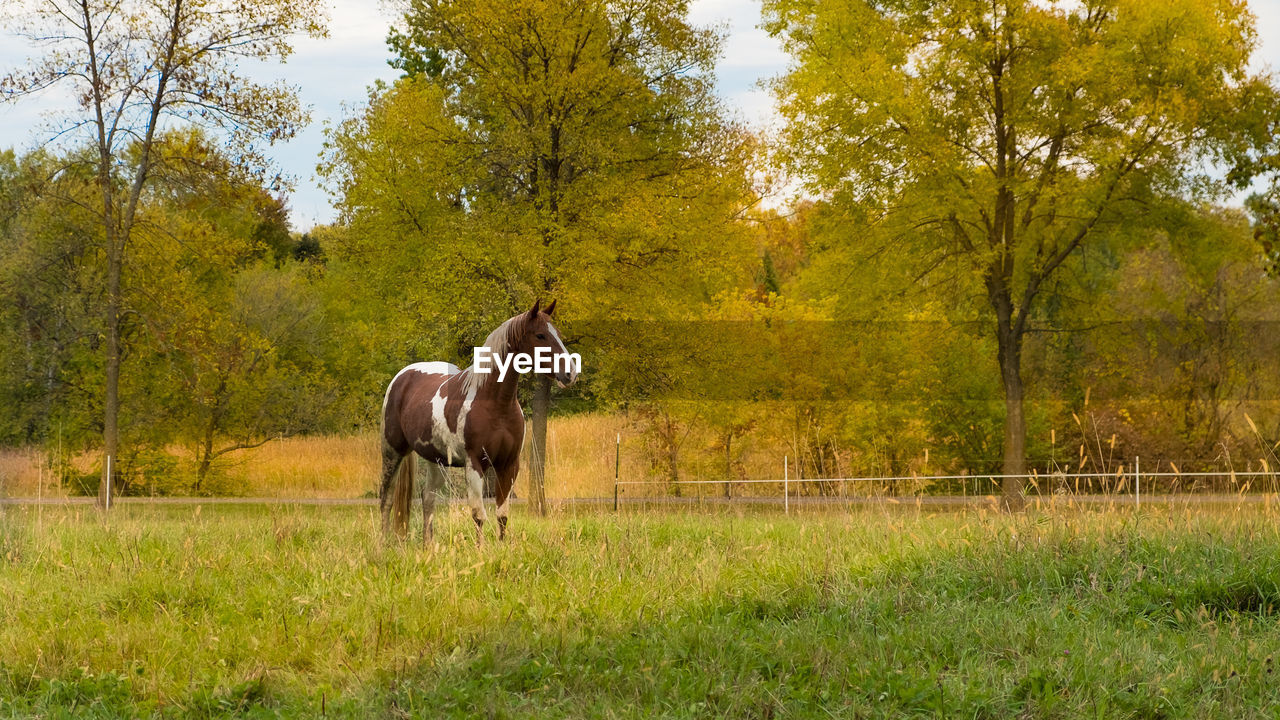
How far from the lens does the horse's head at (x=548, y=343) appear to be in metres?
8.63

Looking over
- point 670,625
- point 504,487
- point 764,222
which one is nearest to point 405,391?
point 504,487

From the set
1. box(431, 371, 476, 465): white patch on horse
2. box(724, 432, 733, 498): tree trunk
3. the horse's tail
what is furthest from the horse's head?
box(724, 432, 733, 498): tree trunk

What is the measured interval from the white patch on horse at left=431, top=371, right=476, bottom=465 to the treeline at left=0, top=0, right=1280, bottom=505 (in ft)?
22.5

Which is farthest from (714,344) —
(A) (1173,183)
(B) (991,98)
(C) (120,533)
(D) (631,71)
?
(C) (120,533)

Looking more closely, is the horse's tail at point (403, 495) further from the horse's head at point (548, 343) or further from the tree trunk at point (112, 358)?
the tree trunk at point (112, 358)

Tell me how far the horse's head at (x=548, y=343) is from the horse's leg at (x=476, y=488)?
44.0 inches

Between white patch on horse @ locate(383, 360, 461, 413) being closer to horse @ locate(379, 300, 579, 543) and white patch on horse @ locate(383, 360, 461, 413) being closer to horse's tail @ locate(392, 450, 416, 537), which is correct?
horse @ locate(379, 300, 579, 543)

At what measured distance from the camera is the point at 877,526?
938cm

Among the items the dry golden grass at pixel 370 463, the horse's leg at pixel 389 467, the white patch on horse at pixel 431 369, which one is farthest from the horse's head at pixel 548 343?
the dry golden grass at pixel 370 463

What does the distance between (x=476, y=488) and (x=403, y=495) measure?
145 centimetres

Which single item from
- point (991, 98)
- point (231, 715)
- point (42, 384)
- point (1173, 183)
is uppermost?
point (991, 98)

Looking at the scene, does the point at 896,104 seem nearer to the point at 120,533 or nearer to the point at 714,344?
the point at 714,344

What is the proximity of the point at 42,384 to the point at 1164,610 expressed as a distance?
82.8ft

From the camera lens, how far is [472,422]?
30.7 ft
